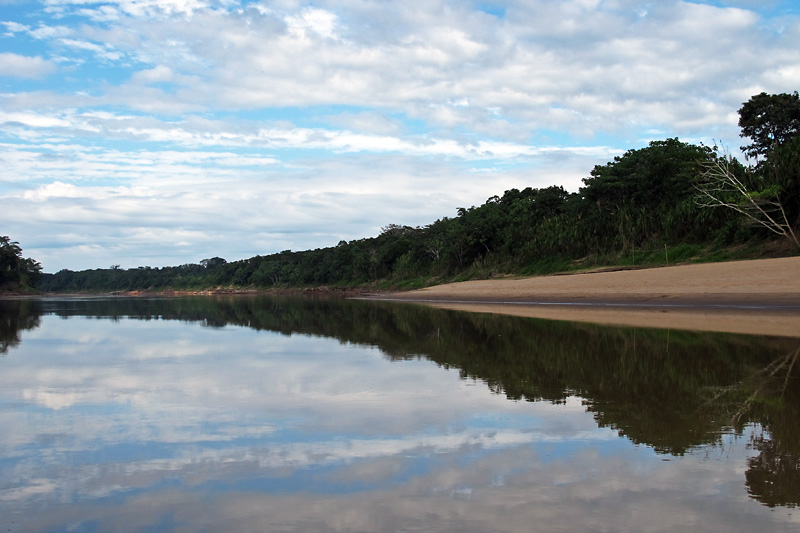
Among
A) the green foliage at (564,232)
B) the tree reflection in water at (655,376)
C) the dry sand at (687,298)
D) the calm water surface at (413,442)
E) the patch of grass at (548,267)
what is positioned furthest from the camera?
the patch of grass at (548,267)

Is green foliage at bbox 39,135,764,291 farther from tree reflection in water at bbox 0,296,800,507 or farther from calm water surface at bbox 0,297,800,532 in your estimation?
calm water surface at bbox 0,297,800,532

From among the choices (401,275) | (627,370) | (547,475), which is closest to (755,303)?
(627,370)

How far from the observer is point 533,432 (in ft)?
24.0

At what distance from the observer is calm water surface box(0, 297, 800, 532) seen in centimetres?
489

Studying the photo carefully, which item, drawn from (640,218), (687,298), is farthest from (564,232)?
(687,298)

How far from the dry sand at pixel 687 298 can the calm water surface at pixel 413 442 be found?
5974 mm

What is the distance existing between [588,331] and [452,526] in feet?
48.6

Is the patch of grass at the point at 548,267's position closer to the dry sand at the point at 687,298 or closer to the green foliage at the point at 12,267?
the dry sand at the point at 687,298

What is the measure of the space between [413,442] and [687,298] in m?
23.4

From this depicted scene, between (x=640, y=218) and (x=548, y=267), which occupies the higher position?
(x=640, y=218)

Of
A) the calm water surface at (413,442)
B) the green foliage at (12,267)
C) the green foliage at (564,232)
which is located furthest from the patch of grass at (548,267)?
the green foliage at (12,267)

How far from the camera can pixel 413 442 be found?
699 centimetres

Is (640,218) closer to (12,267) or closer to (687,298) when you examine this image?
(687,298)

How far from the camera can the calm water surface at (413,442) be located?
16.0 ft
